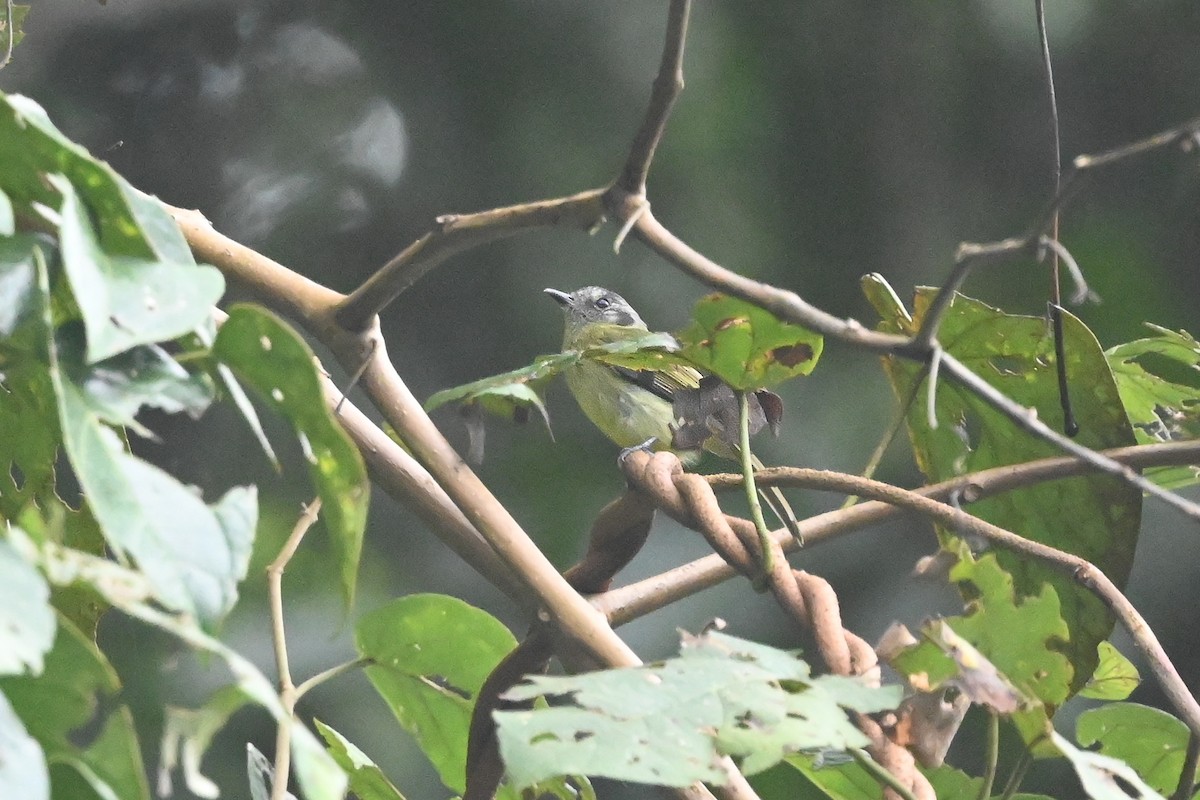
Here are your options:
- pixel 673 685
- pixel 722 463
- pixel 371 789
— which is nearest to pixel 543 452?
pixel 722 463

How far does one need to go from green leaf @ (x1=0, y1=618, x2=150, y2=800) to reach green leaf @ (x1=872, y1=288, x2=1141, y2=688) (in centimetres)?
64

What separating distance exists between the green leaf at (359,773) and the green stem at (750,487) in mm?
375

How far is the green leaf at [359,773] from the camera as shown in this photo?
0.97 meters

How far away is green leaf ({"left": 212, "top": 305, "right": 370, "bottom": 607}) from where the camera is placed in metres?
0.54

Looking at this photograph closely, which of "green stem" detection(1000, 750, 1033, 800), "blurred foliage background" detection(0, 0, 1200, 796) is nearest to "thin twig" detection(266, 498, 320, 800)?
"green stem" detection(1000, 750, 1033, 800)

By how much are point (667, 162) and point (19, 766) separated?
8.52 feet

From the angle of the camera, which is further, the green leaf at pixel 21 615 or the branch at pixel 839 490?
the branch at pixel 839 490

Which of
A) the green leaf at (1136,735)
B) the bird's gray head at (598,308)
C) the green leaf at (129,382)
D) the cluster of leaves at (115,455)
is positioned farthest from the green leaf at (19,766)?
the bird's gray head at (598,308)

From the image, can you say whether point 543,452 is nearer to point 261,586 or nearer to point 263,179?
point 261,586

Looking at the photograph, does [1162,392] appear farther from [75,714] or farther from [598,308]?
[598,308]

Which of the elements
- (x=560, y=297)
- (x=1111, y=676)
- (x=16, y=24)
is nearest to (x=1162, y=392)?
(x=1111, y=676)

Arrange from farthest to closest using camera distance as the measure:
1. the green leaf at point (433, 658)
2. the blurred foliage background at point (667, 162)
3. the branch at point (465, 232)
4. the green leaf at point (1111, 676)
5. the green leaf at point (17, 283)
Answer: the blurred foliage background at point (667, 162), the green leaf at point (1111, 676), the green leaf at point (433, 658), the branch at point (465, 232), the green leaf at point (17, 283)

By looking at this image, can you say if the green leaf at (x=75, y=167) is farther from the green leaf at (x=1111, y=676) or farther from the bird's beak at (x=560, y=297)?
the bird's beak at (x=560, y=297)

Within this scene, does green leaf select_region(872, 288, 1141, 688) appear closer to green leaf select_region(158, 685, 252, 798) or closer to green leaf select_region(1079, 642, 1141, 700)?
green leaf select_region(1079, 642, 1141, 700)
